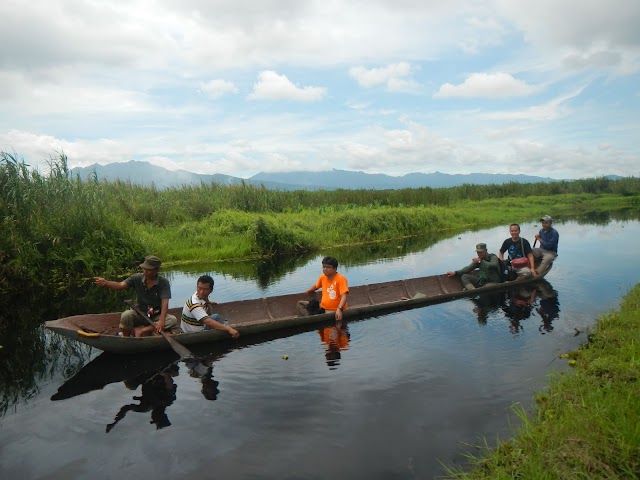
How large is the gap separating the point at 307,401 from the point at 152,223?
48.5 feet

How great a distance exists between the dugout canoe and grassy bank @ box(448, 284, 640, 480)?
12.8 feet

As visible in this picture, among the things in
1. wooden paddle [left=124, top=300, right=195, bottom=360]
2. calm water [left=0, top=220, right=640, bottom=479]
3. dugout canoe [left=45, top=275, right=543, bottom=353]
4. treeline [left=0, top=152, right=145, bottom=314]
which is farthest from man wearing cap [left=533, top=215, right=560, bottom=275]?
treeline [left=0, top=152, right=145, bottom=314]

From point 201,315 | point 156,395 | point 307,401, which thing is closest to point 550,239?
point 307,401

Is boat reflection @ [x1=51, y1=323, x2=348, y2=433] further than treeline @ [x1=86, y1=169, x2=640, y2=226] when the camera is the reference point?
No

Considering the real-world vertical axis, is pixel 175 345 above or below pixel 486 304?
above

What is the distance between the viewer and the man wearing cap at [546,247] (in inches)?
453

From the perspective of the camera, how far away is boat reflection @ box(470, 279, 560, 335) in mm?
8695

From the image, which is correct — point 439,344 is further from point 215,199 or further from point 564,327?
point 215,199

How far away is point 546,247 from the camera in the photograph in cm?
1177

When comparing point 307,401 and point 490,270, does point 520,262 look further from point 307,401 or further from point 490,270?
point 307,401

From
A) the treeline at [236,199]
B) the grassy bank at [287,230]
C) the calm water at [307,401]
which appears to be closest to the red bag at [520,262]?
the calm water at [307,401]

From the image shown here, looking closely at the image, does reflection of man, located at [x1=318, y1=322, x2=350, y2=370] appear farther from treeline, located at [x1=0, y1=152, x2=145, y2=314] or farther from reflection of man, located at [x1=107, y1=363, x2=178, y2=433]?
treeline, located at [x1=0, y1=152, x2=145, y2=314]

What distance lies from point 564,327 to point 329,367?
162 inches

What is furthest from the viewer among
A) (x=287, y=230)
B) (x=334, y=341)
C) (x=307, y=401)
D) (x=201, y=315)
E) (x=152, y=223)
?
(x=152, y=223)
